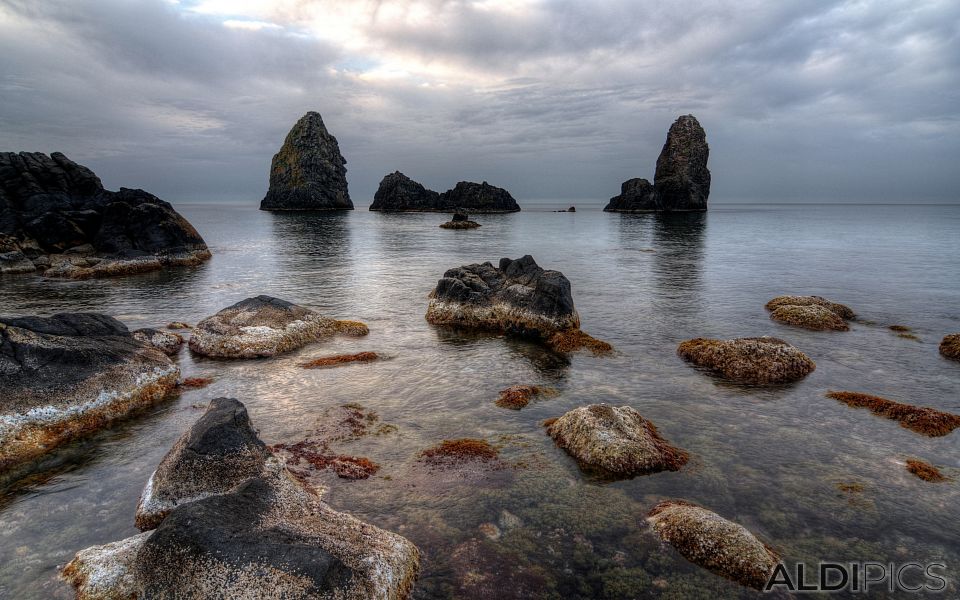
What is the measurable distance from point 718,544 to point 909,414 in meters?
9.74

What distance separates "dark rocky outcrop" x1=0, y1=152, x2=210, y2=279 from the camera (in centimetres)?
4259

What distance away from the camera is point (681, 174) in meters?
184

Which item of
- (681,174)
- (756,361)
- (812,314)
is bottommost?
(756,361)

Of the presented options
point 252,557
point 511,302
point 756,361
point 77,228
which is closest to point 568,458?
point 252,557

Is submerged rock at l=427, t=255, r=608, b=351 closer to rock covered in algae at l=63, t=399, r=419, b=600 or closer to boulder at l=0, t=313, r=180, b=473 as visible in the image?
boulder at l=0, t=313, r=180, b=473

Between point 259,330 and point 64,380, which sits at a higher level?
point 64,380

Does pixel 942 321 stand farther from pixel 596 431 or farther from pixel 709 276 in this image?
pixel 596 431

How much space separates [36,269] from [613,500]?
5423 centimetres

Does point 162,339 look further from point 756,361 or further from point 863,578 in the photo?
point 756,361

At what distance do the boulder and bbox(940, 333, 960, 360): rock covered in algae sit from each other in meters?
29.0

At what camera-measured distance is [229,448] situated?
388 inches

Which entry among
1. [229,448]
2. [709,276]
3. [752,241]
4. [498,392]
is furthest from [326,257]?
[752,241]

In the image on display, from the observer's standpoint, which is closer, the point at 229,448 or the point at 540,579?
the point at 540,579

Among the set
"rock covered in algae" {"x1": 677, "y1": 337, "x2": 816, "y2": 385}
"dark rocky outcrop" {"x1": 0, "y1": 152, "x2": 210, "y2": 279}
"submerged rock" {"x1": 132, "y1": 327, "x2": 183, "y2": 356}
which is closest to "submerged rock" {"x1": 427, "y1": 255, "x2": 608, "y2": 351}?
"rock covered in algae" {"x1": 677, "y1": 337, "x2": 816, "y2": 385}
